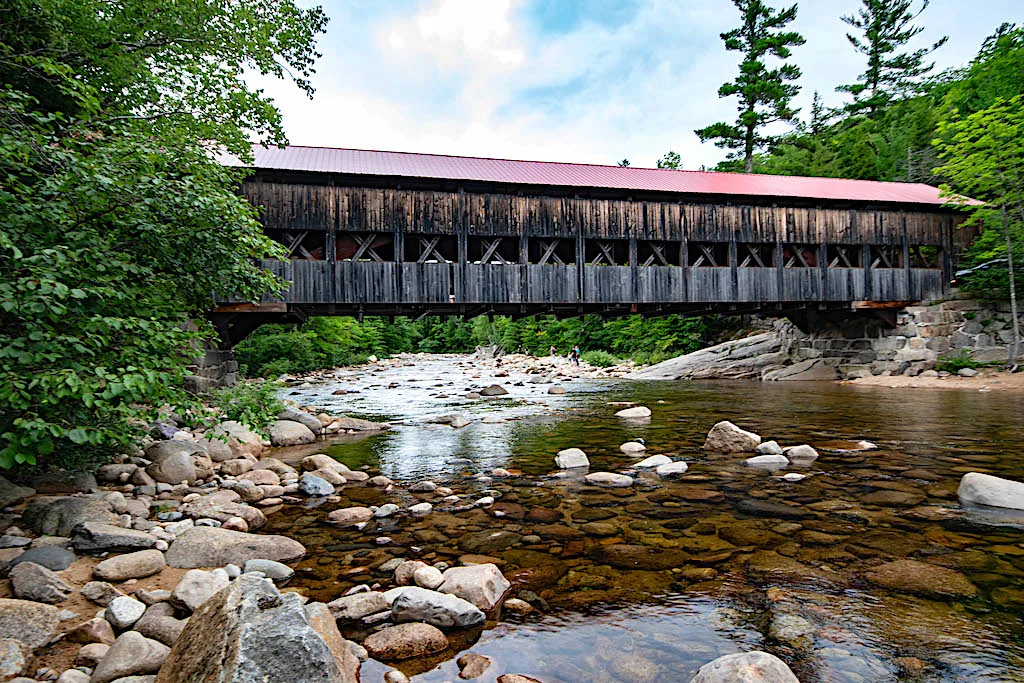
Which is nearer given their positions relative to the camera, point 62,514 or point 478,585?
point 478,585

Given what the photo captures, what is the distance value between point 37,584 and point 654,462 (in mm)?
5407

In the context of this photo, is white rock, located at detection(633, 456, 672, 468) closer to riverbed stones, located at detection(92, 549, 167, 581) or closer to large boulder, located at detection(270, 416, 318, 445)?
riverbed stones, located at detection(92, 549, 167, 581)

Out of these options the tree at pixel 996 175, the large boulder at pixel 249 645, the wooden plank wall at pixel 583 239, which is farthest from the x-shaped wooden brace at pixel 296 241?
the tree at pixel 996 175

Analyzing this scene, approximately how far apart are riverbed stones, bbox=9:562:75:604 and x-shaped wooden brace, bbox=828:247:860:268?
60.3 ft

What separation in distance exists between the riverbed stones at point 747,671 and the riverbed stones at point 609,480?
334cm

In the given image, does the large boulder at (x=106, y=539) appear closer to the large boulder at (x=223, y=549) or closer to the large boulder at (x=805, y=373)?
the large boulder at (x=223, y=549)

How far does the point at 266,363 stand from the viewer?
21.5 metres

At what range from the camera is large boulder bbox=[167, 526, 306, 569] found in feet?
11.9

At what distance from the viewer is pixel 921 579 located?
3.21m

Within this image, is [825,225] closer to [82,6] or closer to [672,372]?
[672,372]

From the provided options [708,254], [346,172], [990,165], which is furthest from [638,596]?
[990,165]

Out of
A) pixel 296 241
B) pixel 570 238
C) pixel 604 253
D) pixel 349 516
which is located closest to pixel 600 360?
pixel 604 253

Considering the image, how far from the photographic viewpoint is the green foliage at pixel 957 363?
1577 centimetres

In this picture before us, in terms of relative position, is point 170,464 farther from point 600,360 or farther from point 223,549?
point 600,360
